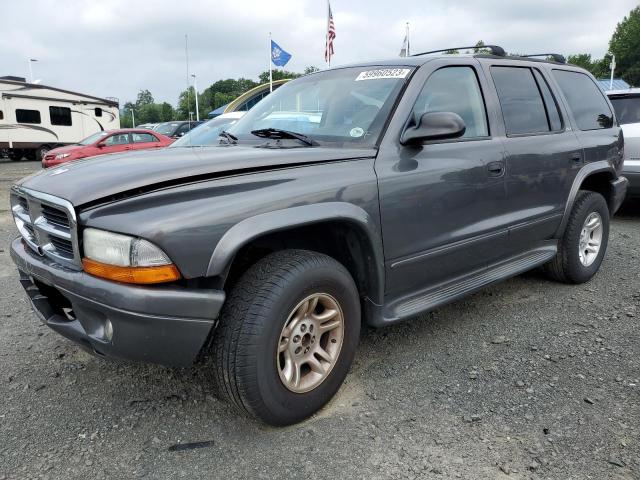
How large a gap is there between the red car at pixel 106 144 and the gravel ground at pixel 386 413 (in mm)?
11512

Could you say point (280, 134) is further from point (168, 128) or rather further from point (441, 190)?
point (168, 128)

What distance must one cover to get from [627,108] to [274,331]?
265 inches

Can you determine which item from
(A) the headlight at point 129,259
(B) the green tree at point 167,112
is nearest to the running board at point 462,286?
(A) the headlight at point 129,259

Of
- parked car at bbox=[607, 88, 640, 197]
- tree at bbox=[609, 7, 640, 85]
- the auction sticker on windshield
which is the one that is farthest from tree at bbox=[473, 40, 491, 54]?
tree at bbox=[609, 7, 640, 85]

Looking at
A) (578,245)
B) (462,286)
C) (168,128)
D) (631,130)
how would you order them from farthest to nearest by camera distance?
(168,128) → (631,130) → (578,245) → (462,286)

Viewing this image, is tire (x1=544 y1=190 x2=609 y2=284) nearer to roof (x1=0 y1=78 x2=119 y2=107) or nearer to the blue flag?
the blue flag

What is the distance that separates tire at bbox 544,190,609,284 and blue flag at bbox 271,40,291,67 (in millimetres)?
17169

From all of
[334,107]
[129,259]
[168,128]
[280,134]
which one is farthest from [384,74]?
[168,128]

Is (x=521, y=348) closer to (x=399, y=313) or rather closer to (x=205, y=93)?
(x=399, y=313)

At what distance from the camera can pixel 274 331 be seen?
2123 millimetres

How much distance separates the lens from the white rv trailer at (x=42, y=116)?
2038cm

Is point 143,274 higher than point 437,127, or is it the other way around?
point 437,127

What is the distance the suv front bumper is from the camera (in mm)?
1907

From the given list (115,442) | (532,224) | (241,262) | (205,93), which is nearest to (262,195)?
(241,262)
